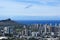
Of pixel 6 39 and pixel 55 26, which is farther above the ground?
pixel 55 26

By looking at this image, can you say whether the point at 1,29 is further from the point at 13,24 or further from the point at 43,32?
the point at 43,32

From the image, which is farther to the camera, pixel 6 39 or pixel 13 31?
pixel 13 31

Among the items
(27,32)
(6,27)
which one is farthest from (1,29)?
(27,32)

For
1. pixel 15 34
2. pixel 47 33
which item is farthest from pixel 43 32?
pixel 15 34
